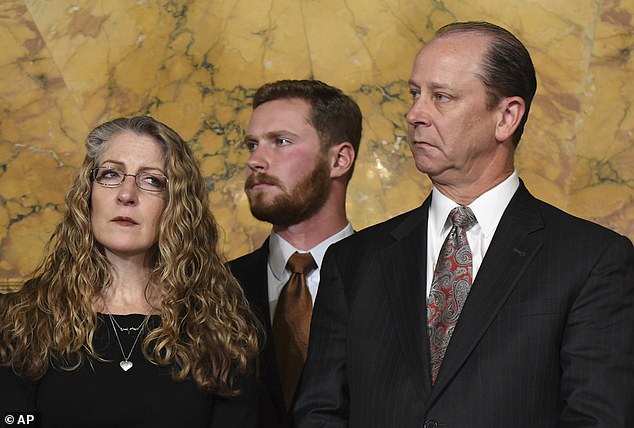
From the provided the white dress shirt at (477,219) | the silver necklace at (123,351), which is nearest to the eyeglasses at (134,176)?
Result: the silver necklace at (123,351)

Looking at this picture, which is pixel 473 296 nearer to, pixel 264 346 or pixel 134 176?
pixel 264 346

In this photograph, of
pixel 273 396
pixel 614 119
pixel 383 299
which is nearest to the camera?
pixel 383 299

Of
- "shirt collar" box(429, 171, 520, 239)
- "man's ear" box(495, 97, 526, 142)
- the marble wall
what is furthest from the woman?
the marble wall

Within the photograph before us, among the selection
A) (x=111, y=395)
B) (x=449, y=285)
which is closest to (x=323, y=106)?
(x=449, y=285)

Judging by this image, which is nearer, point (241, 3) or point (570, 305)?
point (570, 305)

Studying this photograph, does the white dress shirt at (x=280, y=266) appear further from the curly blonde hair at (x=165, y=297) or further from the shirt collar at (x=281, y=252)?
the curly blonde hair at (x=165, y=297)

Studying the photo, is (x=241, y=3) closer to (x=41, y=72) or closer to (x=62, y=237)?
(x=41, y=72)

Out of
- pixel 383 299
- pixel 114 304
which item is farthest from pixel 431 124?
pixel 114 304

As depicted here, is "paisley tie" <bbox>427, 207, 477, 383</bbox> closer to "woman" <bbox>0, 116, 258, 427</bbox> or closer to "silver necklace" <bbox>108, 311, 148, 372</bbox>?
"woman" <bbox>0, 116, 258, 427</bbox>

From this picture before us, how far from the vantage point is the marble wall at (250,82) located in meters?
4.44

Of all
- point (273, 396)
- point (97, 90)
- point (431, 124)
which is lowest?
point (273, 396)

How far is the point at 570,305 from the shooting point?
A: 8.13ft

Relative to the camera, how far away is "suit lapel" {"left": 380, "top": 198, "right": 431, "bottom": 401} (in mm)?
2533

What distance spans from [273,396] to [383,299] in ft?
2.01
